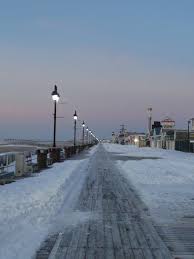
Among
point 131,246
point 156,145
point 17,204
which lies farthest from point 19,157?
point 156,145

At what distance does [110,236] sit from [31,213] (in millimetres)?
2927

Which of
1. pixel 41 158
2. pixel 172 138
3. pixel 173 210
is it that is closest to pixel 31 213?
pixel 173 210

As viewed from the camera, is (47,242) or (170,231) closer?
(47,242)

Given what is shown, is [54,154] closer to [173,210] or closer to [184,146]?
[173,210]

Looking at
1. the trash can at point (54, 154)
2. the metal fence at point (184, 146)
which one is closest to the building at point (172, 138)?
the metal fence at point (184, 146)

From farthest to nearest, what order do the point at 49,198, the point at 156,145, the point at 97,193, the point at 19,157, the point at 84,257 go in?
the point at 156,145
the point at 19,157
the point at 97,193
the point at 49,198
the point at 84,257

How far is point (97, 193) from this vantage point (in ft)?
53.6

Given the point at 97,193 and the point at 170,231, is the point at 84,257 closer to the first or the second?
the point at 170,231

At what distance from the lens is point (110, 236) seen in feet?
30.0

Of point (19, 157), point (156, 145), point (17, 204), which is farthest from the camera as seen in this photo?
point (156, 145)

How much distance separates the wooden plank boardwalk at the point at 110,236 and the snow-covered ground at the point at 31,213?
30 cm

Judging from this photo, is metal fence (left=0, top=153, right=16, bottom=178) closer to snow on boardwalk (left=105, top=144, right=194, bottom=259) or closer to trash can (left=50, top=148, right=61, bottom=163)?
snow on boardwalk (left=105, top=144, right=194, bottom=259)

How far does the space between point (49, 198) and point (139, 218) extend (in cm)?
390

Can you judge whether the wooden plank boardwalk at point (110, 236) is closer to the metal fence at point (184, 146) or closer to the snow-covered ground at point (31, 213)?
the snow-covered ground at point (31, 213)
